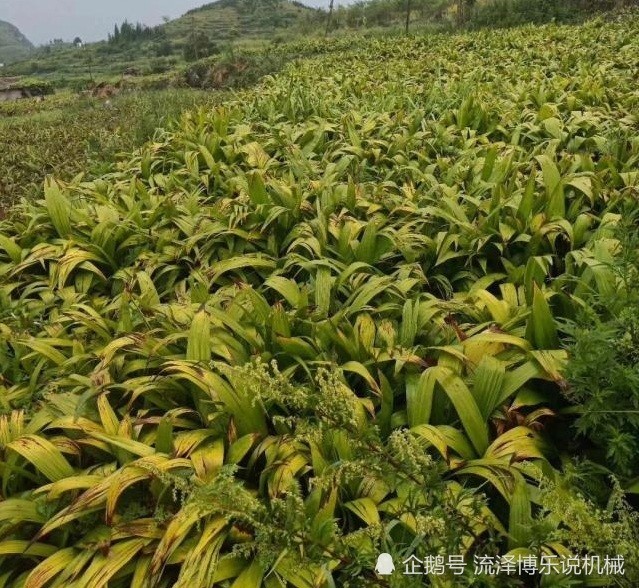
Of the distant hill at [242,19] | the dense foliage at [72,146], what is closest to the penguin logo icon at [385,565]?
the dense foliage at [72,146]

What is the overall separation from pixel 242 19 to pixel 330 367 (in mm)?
104714

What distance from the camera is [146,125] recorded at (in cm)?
746

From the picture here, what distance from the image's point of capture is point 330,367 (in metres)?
2.24

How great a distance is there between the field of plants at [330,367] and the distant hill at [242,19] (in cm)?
7328

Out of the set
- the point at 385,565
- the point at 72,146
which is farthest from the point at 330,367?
Result: the point at 72,146

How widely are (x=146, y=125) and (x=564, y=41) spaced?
296 inches

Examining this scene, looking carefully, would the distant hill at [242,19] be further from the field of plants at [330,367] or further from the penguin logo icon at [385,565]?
the penguin logo icon at [385,565]

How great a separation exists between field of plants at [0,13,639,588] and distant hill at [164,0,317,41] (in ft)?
240

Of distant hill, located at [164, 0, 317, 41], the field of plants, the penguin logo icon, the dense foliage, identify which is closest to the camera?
the penguin logo icon

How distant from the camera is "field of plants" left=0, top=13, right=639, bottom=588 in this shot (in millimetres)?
1446

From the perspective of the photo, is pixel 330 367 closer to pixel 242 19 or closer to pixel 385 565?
pixel 385 565

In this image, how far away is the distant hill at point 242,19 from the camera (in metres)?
78.7

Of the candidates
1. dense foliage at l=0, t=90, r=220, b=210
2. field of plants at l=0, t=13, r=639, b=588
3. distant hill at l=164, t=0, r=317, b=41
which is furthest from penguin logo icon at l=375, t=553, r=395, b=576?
distant hill at l=164, t=0, r=317, b=41

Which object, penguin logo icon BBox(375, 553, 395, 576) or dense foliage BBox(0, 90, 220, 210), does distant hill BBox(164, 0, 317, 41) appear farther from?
penguin logo icon BBox(375, 553, 395, 576)
